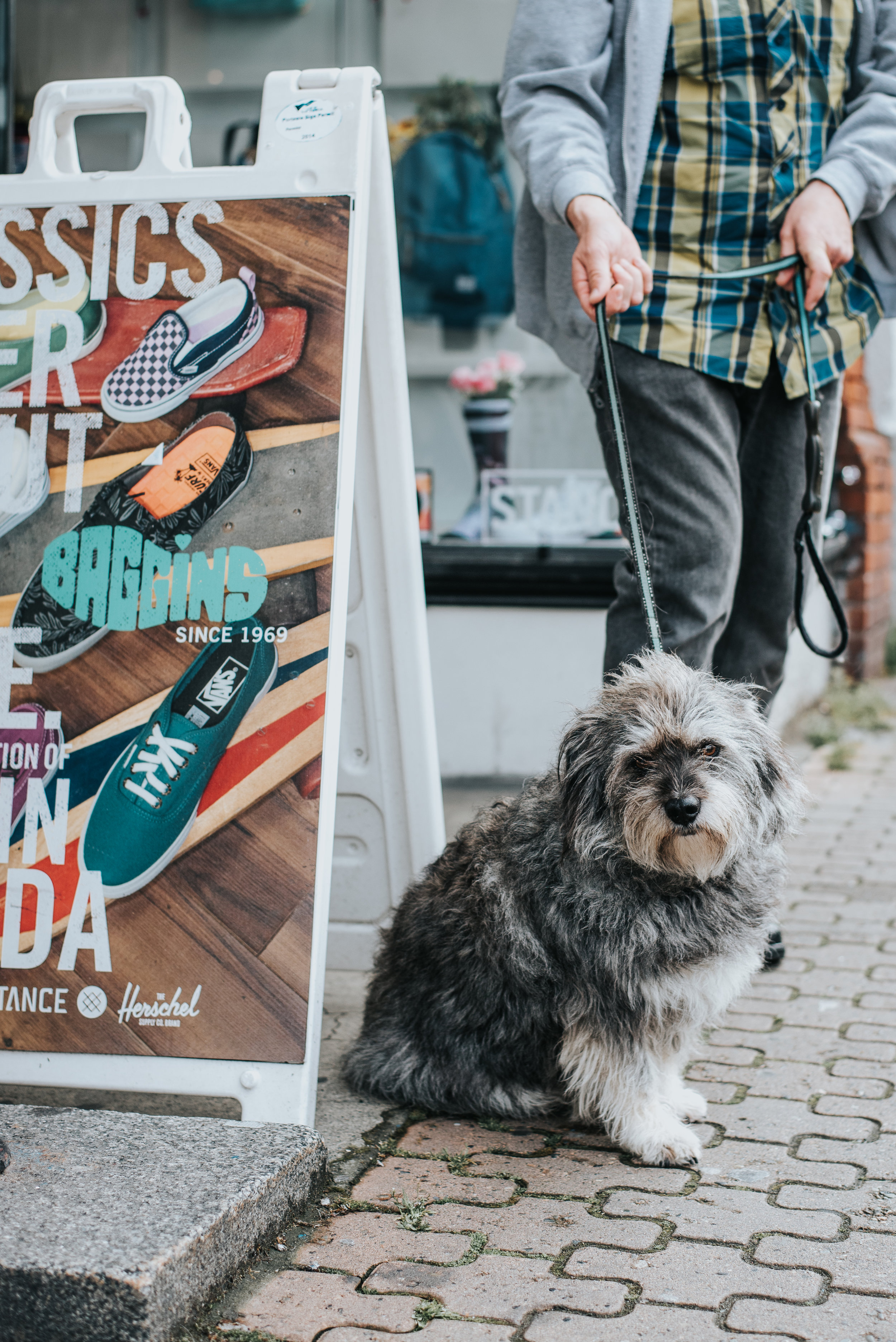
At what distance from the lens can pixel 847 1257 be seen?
6.88ft

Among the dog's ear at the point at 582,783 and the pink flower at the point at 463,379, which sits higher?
the pink flower at the point at 463,379

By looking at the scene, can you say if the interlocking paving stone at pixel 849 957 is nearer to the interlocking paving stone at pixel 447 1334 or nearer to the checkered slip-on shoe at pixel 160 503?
the interlocking paving stone at pixel 447 1334

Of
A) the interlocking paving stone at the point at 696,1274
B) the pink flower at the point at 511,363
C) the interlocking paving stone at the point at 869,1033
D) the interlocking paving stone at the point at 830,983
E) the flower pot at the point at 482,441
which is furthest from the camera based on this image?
the pink flower at the point at 511,363

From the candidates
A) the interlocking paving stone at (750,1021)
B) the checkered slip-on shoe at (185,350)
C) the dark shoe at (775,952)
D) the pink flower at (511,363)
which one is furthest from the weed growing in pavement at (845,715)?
the checkered slip-on shoe at (185,350)

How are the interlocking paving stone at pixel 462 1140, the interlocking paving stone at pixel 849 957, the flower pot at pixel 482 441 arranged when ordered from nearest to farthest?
the interlocking paving stone at pixel 462 1140 < the interlocking paving stone at pixel 849 957 < the flower pot at pixel 482 441

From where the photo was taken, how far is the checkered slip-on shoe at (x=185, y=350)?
2506 millimetres

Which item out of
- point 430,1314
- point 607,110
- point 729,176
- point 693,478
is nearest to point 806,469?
point 693,478

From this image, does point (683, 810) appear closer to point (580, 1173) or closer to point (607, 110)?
point (580, 1173)

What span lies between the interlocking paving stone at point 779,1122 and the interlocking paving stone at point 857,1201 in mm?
213

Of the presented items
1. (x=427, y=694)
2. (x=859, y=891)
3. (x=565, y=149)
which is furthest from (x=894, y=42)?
(x=859, y=891)

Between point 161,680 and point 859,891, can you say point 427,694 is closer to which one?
point 161,680

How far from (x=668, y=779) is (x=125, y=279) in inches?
56.0

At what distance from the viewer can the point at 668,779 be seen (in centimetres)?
231

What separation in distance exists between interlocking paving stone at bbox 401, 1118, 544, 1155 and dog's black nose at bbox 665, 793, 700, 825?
772 mm
